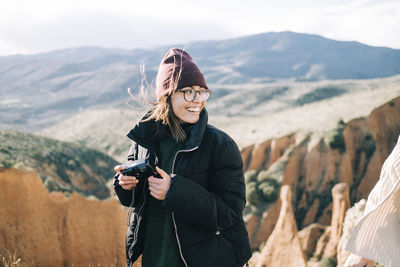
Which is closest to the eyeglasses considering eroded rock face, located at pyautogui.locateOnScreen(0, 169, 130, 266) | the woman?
the woman

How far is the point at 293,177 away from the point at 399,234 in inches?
754

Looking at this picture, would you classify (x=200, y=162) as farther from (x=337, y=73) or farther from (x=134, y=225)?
(x=337, y=73)

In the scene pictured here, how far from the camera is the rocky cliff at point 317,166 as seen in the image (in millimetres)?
18828

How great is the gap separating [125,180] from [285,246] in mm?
11306

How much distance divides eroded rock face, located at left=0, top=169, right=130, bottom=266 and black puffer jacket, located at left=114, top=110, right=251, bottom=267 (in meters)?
4.89

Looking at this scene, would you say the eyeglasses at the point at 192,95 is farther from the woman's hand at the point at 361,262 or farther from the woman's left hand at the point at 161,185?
the woman's hand at the point at 361,262

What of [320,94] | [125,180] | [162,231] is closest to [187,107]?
[125,180]

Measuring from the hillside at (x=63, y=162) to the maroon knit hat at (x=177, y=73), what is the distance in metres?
15.0

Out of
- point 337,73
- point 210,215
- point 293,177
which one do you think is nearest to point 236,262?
point 210,215

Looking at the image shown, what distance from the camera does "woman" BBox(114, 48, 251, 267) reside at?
216 centimetres

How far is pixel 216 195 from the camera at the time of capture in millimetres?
2244

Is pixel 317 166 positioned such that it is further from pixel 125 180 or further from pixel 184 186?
pixel 184 186

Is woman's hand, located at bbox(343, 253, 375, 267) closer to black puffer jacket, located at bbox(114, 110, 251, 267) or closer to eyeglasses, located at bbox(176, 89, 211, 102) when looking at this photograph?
black puffer jacket, located at bbox(114, 110, 251, 267)

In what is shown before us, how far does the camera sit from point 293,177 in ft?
67.2
